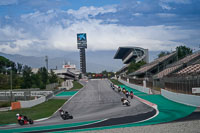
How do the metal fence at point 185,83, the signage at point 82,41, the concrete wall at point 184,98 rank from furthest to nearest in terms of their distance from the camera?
1. the signage at point 82,41
2. the metal fence at point 185,83
3. the concrete wall at point 184,98

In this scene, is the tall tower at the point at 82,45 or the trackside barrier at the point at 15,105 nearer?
the trackside barrier at the point at 15,105

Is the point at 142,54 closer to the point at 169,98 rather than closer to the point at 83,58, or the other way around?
the point at 83,58

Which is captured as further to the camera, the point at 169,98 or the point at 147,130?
the point at 169,98

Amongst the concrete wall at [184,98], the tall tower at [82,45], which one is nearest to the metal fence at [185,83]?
the concrete wall at [184,98]

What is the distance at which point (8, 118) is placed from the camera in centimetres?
2367

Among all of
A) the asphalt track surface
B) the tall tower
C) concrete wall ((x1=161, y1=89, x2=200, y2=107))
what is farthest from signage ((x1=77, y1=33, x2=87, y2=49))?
the asphalt track surface

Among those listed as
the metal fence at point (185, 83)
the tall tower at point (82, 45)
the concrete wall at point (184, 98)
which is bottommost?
the concrete wall at point (184, 98)

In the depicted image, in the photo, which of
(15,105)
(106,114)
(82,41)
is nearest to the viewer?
(106,114)

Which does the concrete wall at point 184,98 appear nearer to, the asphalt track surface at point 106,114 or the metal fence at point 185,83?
the metal fence at point 185,83

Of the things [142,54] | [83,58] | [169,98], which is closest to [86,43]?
[83,58]

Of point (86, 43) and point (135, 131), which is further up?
point (86, 43)

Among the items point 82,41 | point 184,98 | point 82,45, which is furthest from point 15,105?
point 82,45

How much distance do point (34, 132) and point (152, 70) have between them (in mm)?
66211

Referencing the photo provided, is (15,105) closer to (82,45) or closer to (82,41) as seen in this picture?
(82,41)
